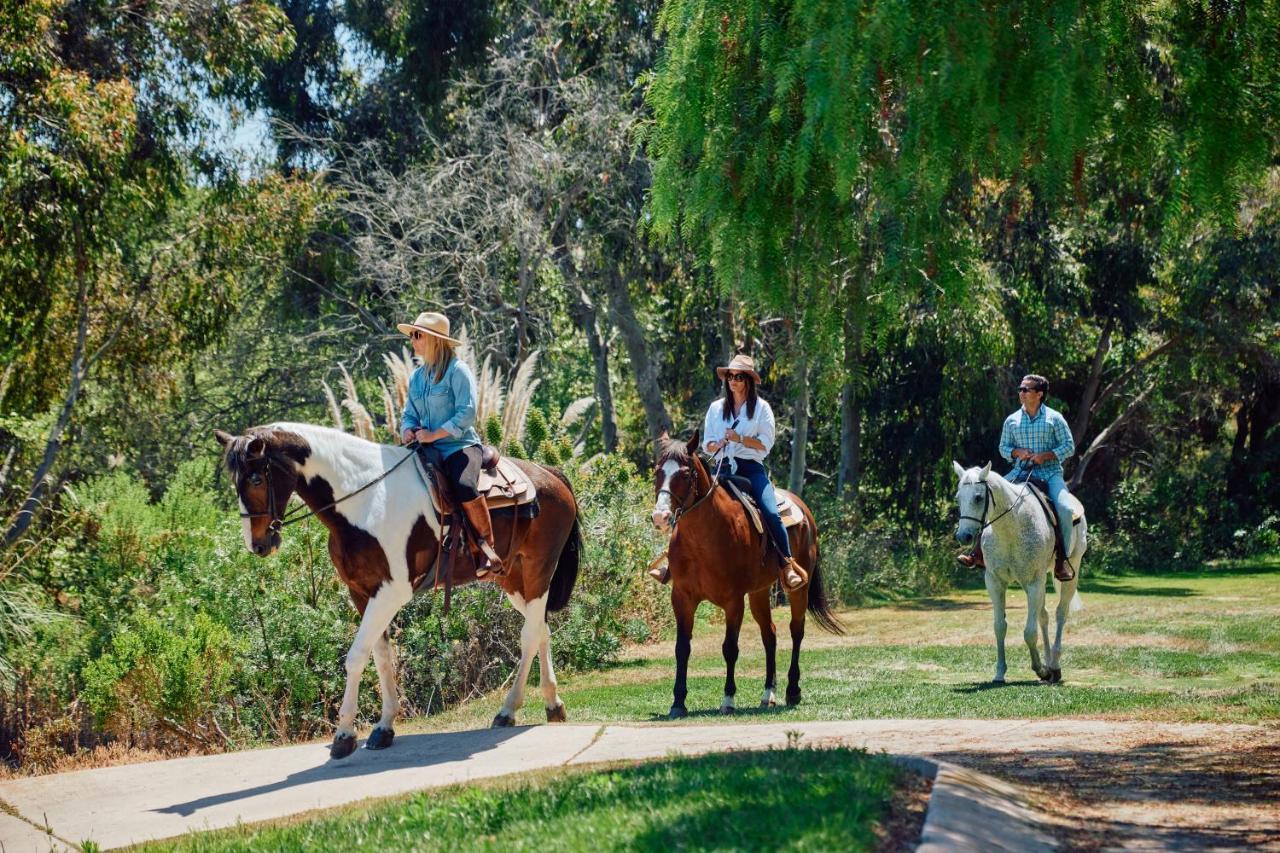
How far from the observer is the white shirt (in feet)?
38.4

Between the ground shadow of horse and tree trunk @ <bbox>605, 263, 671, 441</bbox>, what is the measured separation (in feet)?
58.6

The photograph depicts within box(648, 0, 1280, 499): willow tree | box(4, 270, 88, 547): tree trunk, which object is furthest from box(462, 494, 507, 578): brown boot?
box(4, 270, 88, 547): tree trunk

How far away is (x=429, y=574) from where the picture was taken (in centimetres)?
1003

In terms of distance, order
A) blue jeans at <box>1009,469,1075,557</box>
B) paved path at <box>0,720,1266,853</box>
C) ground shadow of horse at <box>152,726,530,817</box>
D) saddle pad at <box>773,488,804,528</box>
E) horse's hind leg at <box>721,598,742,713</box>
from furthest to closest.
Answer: blue jeans at <box>1009,469,1075,557</box>
saddle pad at <box>773,488,804,528</box>
horse's hind leg at <box>721,598,742,713</box>
ground shadow of horse at <box>152,726,530,817</box>
paved path at <box>0,720,1266,853</box>

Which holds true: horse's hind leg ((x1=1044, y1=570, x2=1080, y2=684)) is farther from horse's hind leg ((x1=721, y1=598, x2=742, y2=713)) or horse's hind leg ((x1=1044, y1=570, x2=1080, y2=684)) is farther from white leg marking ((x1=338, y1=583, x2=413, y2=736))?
white leg marking ((x1=338, y1=583, x2=413, y2=736))

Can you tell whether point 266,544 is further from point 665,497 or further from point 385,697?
point 665,497

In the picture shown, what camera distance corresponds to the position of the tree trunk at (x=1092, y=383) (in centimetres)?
2967

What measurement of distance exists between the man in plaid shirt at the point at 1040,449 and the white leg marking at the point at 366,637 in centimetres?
634

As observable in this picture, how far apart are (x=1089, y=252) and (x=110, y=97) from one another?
20.3m

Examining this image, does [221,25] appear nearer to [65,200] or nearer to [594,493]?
[65,200]

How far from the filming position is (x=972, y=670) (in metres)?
15.4

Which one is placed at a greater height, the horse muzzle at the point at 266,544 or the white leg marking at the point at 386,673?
the horse muzzle at the point at 266,544

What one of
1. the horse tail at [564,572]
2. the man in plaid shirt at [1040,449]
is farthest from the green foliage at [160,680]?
the man in plaid shirt at [1040,449]

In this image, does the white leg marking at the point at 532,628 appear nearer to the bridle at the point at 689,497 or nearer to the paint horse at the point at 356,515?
the paint horse at the point at 356,515
